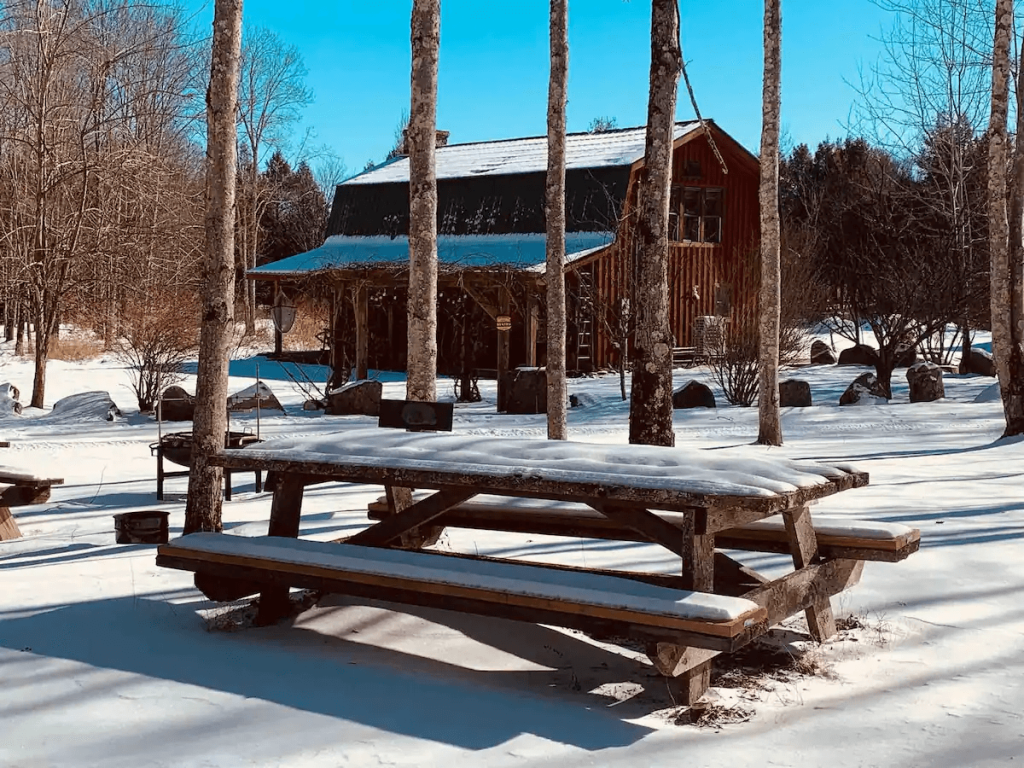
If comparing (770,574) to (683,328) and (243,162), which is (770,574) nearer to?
(683,328)

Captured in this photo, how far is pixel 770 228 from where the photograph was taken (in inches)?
514

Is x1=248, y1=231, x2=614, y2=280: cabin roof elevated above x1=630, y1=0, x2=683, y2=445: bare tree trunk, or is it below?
above

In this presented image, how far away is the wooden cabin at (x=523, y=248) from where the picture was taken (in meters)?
23.4

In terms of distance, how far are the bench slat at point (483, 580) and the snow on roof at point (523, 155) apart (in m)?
20.8

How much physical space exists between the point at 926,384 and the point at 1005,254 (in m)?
5.91

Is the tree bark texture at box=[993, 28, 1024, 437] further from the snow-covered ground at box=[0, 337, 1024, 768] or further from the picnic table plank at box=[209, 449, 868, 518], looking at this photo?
the picnic table plank at box=[209, 449, 868, 518]

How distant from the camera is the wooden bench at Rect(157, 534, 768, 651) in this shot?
13.0 ft

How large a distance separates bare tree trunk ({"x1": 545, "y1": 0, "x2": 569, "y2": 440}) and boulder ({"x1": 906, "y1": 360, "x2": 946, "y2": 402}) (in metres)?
9.11

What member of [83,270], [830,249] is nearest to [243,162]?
[830,249]

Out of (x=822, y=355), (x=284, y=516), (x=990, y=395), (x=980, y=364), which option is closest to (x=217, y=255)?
(x=284, y=516)

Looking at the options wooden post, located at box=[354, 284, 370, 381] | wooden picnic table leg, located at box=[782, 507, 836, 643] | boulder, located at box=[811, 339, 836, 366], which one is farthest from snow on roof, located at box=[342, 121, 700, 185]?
wooden picnic table leg, located at box=[782, 507, 836, 643]

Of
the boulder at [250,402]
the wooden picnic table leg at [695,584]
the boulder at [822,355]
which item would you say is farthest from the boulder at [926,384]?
the wooden picnic table leg at [695,584]

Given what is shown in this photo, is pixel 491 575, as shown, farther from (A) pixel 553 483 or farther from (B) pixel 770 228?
(B) pixel 770 228

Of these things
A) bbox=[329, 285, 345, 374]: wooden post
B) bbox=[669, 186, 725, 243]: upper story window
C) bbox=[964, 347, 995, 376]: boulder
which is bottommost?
bbox=[964, 347, 995, 376]: boulder
